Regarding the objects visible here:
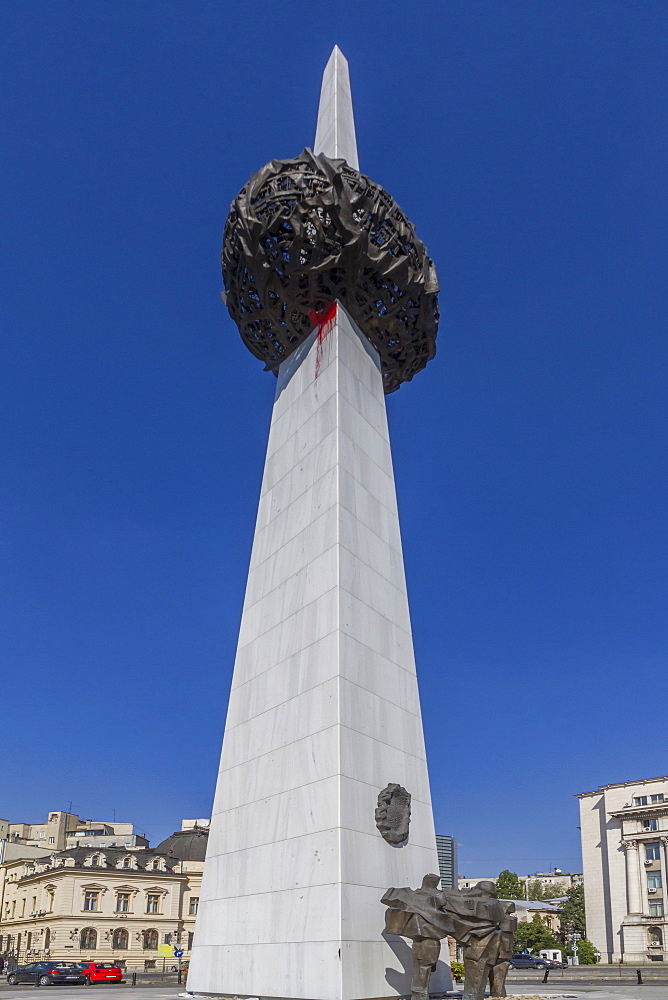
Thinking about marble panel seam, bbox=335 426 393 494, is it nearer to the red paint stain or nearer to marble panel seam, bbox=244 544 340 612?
marble panel seam, bbox=244 544 340 612

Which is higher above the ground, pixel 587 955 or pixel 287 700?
pixel 287 700

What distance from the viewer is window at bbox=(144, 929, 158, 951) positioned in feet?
187

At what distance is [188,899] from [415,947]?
162 ft

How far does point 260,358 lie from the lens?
2802 centimetres

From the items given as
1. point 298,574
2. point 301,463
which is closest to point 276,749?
point 298,574

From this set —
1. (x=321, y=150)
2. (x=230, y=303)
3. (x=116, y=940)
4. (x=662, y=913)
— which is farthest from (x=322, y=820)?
(x=662, y=913)

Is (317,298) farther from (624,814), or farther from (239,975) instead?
(624,814)

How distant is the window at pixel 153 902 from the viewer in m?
57.9

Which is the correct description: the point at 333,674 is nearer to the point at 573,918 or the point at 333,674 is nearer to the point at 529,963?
the point at 529,963

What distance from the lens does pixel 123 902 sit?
57.0 metres

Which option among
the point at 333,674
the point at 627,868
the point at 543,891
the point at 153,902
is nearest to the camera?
the point at 333,674

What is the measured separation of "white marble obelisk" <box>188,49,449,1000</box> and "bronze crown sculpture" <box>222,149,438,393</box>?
3.53 feet

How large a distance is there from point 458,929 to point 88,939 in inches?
1866

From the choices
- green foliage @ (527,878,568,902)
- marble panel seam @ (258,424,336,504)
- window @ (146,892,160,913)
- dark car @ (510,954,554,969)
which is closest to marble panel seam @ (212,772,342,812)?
marble panel seam @ (258,424,336,504)
